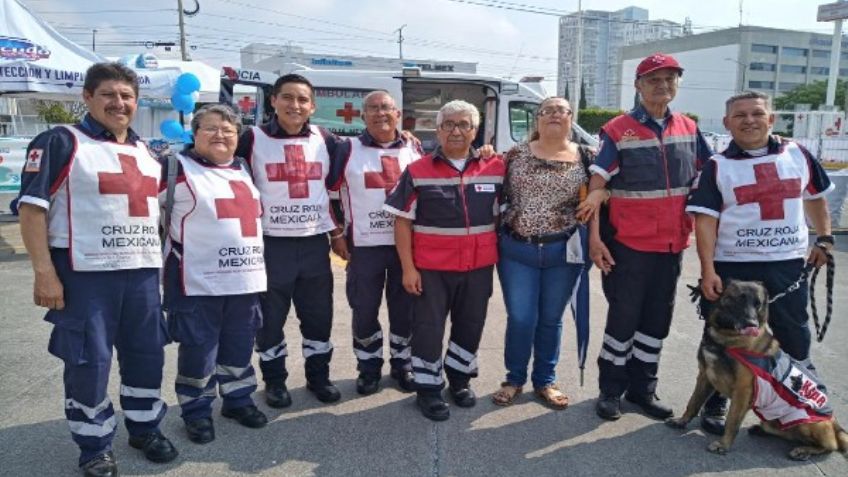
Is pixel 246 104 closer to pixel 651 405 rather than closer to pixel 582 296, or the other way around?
pixel 582 296

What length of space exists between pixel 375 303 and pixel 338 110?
698 cm

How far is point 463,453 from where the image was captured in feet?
10.3

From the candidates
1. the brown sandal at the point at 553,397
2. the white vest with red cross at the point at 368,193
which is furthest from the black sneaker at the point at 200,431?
the brown sandal at the point at 553,397

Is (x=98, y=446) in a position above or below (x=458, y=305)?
below

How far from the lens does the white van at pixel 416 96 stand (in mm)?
10156

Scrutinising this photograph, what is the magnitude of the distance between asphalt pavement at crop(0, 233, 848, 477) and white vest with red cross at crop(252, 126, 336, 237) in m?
1.13

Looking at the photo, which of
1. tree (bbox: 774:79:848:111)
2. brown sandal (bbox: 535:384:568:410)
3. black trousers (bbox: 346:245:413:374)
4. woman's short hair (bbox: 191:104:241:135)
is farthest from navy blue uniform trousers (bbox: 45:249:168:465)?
tree (bbox: 774:79:848:111)

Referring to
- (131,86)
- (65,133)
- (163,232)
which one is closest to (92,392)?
(163,232)

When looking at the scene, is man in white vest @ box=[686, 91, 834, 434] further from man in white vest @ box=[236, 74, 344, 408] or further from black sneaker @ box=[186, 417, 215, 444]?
black sneaker @ box=[186, 417, 215, 444]

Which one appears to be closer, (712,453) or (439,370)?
(712,453)

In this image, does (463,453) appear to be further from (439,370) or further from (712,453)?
(712,453)

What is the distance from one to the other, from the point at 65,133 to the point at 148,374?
120 cm

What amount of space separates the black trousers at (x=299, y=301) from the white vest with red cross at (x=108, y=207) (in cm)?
77

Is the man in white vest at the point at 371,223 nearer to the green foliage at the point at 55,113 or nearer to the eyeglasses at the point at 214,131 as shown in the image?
the eyeglasses at the point at 214,131
